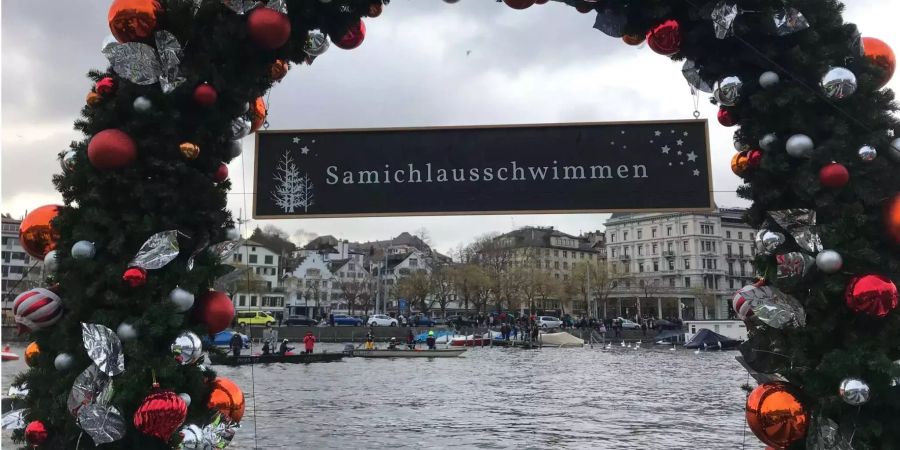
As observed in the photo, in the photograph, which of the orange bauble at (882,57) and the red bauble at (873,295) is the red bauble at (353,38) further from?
the red bauble at (873,295)

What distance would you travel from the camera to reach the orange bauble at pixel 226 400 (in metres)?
3.23

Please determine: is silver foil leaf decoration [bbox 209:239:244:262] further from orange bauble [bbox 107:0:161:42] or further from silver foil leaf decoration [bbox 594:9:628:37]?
silver foil leaf decoration [bbox 594:9:628:37]

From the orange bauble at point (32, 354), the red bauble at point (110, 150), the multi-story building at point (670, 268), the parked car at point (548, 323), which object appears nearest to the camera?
the red bauble at point (110, 150)

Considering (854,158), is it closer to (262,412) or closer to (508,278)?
(262,412)

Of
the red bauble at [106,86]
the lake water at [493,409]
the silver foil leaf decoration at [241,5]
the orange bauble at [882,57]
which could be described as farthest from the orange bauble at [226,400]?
the orange bauble at [882,57]

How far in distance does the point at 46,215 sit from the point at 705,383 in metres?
16.6

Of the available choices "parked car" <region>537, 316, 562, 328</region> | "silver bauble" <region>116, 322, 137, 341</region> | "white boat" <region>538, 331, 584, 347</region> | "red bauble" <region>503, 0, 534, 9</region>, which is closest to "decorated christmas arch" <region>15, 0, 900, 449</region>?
"silver bauble" <region>116, 322, 137, 341</region>

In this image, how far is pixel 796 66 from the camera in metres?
3.16

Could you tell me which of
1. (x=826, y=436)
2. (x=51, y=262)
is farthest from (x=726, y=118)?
(x=51, y=262)

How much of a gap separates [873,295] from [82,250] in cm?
362

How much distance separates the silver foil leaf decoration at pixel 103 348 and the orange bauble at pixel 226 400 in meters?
0.52

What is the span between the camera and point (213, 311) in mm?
3148

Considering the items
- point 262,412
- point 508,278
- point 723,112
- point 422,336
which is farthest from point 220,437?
point 508,278

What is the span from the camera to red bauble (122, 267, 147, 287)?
289cm
